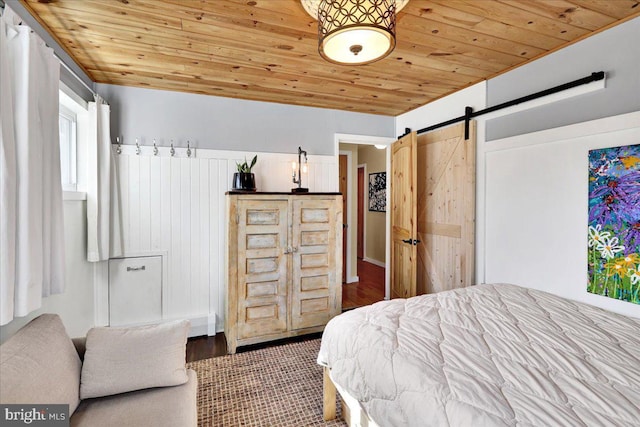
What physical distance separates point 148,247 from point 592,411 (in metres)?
3.24

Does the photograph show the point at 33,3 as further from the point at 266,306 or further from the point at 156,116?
the point at 266,306

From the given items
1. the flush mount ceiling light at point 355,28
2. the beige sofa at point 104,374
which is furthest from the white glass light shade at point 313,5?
the beige sofa at point 104,374

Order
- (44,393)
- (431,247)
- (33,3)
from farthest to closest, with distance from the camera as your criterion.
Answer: (431,247), (33,3), (44,393)

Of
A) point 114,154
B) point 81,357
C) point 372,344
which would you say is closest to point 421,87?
point 372,344

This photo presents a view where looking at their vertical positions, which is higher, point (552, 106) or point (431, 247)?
point (552, 106)

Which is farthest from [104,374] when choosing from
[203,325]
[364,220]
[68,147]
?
[364,220]

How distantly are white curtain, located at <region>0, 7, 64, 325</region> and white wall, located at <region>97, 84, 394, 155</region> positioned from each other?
4.49ft

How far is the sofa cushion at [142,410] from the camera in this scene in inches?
48.6

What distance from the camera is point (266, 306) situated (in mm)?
2840

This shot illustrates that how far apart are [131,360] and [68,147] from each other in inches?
79.8

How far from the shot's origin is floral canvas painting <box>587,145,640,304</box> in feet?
6.00

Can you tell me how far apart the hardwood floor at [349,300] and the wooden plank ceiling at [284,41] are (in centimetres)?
246

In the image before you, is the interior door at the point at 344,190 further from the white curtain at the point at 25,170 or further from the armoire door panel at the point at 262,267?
the white curtain at the point at 25,170

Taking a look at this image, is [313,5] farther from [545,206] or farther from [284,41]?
[545,206]
